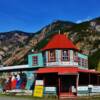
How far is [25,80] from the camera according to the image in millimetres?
62500

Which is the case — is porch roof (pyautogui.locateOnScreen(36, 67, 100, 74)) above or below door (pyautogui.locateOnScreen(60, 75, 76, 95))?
above

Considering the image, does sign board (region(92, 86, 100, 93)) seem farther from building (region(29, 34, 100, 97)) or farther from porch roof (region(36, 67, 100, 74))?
porch roof (region(36, 67, 100, 74))

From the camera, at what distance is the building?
2138 inches

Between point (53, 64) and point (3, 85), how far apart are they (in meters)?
12.5

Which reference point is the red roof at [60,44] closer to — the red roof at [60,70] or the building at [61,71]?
the building at [61,71]

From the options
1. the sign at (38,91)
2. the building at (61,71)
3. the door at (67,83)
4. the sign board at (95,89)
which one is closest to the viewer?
the building at (61,71)

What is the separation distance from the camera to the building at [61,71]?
54.3 m

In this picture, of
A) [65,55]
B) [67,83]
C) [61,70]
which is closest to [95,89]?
[67,83]

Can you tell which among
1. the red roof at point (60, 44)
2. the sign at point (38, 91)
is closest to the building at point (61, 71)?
the red roof at point (60, 44)

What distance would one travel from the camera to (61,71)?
54.2 m

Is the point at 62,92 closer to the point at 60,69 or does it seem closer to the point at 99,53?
the point at 60,69

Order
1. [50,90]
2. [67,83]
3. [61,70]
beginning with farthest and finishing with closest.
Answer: [67,83]
[61,70]
[50,90]

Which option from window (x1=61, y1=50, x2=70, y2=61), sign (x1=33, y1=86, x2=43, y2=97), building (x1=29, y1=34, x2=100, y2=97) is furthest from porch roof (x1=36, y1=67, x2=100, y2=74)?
sign (x1=33, y1=86, x2=43, y2=97)

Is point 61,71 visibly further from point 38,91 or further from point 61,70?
point 38,91
